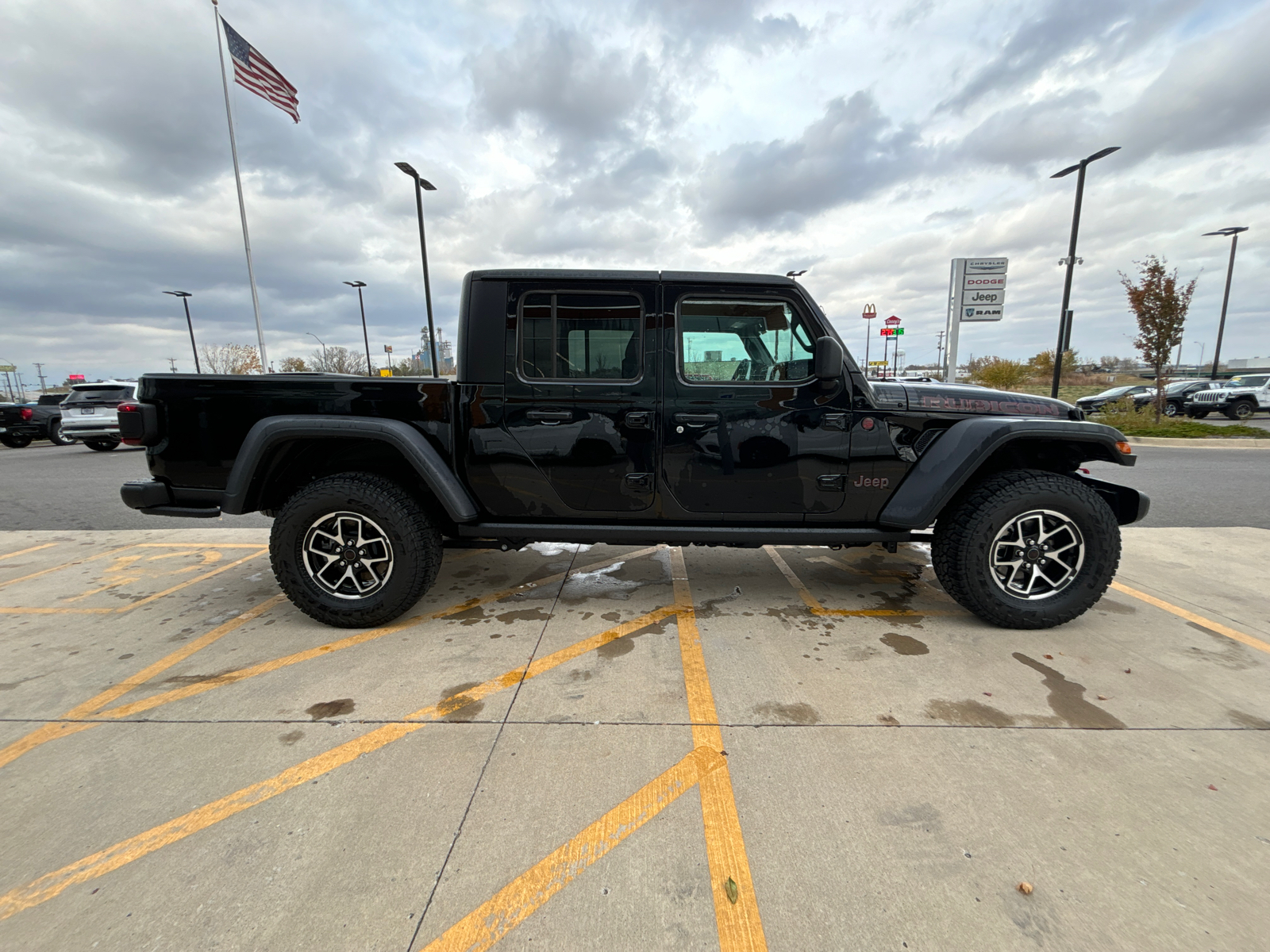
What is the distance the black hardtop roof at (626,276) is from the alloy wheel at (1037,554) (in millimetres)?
1846

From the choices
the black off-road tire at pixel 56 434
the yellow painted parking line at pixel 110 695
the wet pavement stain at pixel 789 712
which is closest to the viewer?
the yellow painted parking line at pixel 110 695

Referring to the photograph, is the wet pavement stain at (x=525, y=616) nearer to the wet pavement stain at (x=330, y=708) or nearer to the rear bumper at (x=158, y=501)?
the wet pavement stain at (x=330, y=708)

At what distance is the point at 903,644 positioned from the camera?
9.17 feet

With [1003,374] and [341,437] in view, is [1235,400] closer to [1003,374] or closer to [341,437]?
[1003,374]

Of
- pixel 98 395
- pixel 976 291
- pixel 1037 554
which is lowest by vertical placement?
pixel 1037 554

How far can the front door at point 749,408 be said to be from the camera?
9.49 feet

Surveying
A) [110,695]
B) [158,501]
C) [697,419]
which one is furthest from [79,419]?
[697,419]

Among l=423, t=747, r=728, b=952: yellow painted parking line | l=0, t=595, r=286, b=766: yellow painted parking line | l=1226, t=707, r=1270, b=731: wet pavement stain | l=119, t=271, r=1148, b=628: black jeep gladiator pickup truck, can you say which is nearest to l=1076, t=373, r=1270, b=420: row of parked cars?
l=119, t=271, r=1148, b=628: black jeep gladiator pickup truck

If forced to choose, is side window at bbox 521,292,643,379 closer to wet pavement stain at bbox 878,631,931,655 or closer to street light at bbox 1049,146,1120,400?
wet pavement stain at bbox 878,631,931,655

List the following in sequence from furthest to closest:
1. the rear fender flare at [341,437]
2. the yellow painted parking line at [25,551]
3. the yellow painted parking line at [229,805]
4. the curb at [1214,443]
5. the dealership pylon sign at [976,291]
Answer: the dealership pylon sign at [976,291]
the curb at [1214,443]
the yellow painted parking line at [25,551]
the rear fender flare at [341,437]
the yellow painted parking line at [229,805]

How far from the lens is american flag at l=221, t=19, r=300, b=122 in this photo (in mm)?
12445

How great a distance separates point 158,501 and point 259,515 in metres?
3.25

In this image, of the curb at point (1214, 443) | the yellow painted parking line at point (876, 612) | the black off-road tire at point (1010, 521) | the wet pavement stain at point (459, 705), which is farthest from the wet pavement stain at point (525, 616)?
the curb at point (1214, 443)

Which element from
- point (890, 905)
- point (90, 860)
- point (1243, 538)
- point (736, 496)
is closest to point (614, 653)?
point (736, 496)
